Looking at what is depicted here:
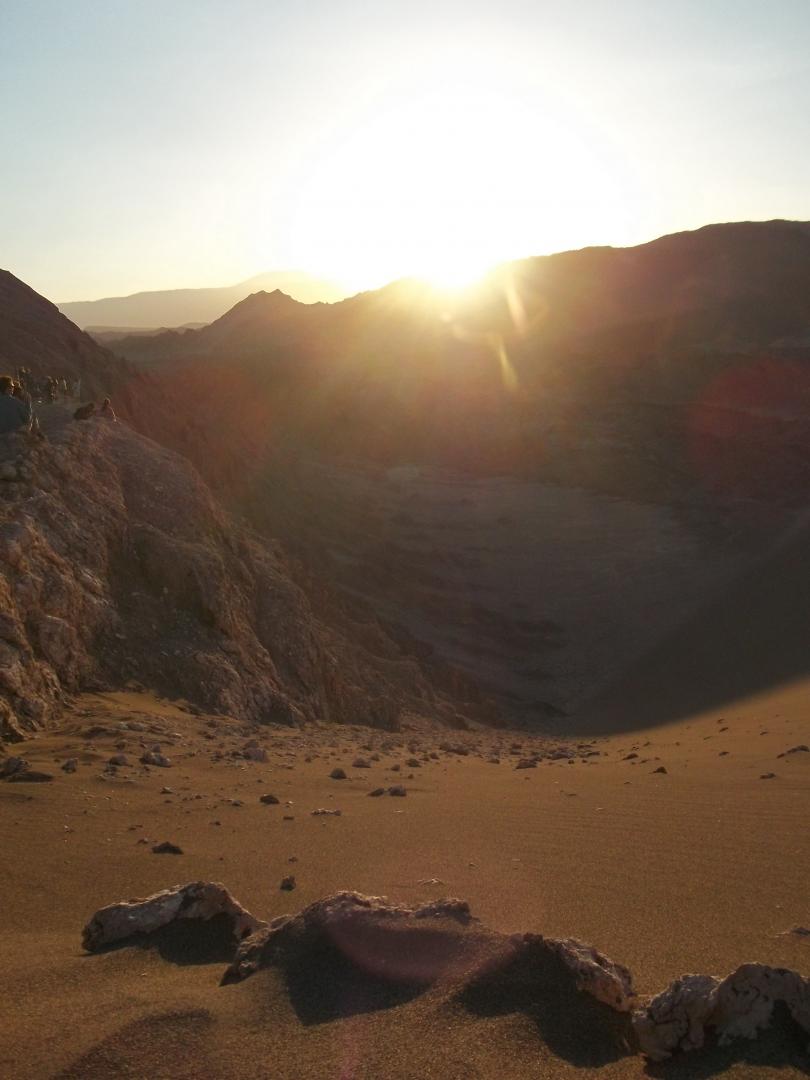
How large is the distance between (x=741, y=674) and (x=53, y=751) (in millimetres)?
18352

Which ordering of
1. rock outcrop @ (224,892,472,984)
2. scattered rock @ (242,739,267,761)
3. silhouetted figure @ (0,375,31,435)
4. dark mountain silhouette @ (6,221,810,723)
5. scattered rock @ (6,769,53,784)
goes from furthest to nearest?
dark mountain silhouette @ (6,221,810,723) → silhouetted figure @ (0,375,31,435) → scattered rock @ (242,739,267,761) → scattered rock @ (6,769,53,784) → rock outcrop @ (224,892,472,984)

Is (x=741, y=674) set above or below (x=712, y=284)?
below

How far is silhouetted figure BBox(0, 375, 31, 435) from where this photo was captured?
40.7 feet

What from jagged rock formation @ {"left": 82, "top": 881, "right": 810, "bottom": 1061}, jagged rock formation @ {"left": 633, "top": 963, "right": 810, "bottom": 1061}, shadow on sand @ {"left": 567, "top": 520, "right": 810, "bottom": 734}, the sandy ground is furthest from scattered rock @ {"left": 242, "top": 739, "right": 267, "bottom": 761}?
shadow on sand @ {"left": 567, "top": 520, "right": 810, "bottom": 734}

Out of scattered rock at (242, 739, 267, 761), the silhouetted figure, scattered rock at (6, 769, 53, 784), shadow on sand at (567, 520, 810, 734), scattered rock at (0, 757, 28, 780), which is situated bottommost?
shadow on sand at (567, 520, 810, 734)

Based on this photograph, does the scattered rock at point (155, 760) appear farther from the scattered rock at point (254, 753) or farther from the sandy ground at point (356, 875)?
the scattered rock at point (254, 753)

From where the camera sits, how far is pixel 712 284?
237 ft

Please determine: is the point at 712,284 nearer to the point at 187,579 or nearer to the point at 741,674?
the point at 741,674

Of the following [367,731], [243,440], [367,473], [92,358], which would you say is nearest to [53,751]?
[367,731]

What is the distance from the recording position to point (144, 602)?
12398 mm

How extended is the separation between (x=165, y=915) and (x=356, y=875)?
1570 mm

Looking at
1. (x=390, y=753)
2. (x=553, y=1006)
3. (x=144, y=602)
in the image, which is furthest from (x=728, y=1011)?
(x=144, y=602)

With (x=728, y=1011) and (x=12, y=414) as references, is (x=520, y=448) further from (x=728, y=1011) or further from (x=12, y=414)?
(x=728, y=1011)

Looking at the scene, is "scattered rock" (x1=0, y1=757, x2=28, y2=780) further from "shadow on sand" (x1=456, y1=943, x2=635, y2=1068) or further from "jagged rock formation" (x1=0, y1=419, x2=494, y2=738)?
"shadow on sand" (x1=456, y1=943, x2=635, y2=1068)
